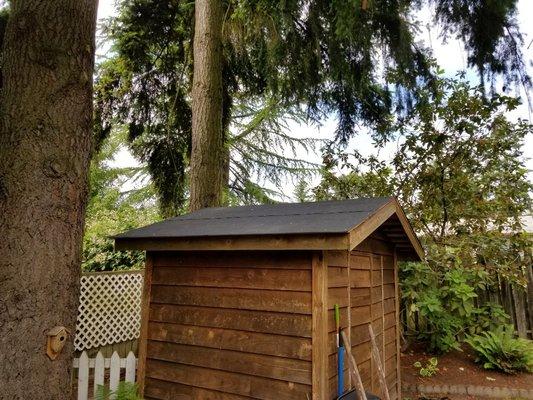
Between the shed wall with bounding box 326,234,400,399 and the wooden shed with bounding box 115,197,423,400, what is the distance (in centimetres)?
2

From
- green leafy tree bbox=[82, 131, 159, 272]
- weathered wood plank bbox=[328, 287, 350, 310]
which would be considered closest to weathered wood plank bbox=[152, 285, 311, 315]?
weathered wood plank bbox=[328, 287, 350, 310]

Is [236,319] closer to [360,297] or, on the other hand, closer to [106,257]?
[360,297]

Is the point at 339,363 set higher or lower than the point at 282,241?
lower

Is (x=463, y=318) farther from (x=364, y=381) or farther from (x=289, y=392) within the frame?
(x=289, y=392)

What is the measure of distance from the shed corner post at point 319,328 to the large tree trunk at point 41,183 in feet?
5.98

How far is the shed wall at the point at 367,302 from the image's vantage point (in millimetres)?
3273

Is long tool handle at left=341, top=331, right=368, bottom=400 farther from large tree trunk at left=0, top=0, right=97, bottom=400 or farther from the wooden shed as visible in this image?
large tree trunk at left=0, top=0, right=97, bottom=400

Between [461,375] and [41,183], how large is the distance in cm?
570

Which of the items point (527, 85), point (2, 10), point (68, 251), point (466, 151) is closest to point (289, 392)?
point (68, 251)

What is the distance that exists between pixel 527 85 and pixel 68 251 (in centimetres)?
485

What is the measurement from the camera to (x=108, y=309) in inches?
240

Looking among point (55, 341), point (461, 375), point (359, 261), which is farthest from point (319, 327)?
point (461, 375)

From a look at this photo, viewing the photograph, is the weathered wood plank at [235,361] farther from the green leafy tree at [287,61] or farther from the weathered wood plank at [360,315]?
the green leafy tree at [287,61]

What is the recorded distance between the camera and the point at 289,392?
3037 mm
